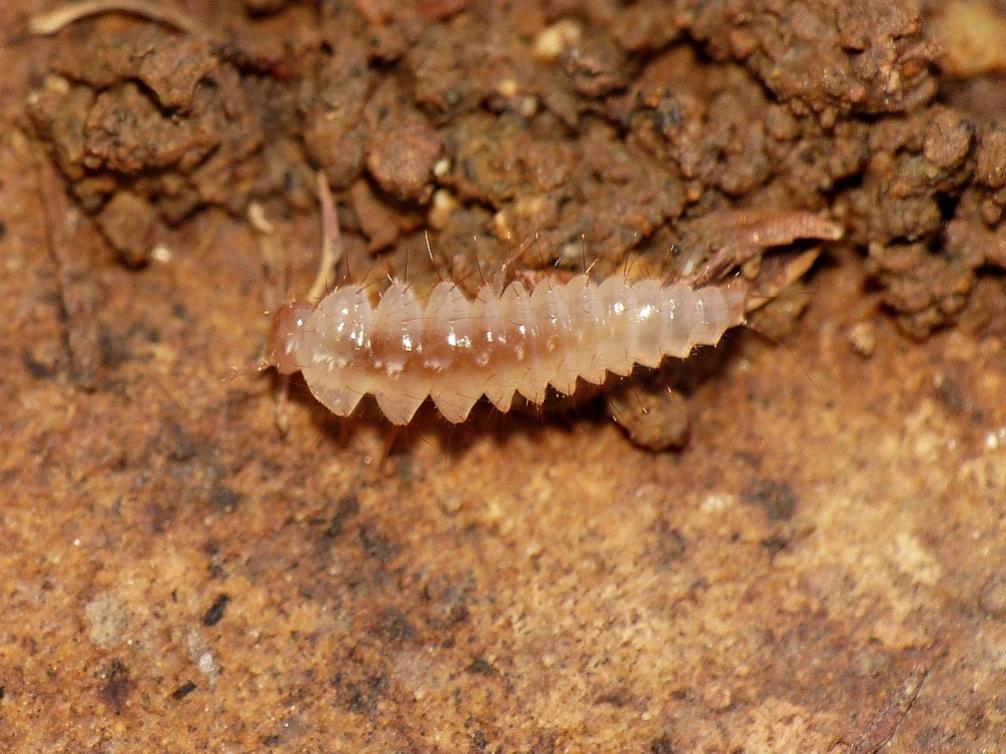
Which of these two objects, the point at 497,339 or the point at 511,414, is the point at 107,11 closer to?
the point at 497,339

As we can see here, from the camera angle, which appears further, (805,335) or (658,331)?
(805,335)

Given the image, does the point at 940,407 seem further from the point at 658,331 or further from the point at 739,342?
the point at 658,331

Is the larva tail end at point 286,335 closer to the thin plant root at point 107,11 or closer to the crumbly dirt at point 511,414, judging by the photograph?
the crumbly dirt at point 511,414

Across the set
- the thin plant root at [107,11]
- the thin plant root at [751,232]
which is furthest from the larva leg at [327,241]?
the thin plant root at [751,232]

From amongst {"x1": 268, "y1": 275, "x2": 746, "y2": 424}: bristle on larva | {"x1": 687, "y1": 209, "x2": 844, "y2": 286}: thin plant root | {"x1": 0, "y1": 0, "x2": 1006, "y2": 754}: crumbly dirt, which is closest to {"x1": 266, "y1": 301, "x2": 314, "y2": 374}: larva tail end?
{"x1": 268, "y1": 275, "x2": 746, "y2": 424}: bristle on larva

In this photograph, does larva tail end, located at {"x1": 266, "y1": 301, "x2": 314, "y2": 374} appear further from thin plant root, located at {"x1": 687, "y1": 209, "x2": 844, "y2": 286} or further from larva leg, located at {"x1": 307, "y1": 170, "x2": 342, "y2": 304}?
thin plant root, located at {"x1": 687, "y1": 209, "x2": 844, "y2": 286}

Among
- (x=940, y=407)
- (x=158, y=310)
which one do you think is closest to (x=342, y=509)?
(x=158, y=310)

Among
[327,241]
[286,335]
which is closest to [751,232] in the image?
[327,241]
